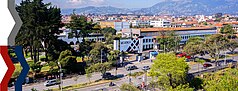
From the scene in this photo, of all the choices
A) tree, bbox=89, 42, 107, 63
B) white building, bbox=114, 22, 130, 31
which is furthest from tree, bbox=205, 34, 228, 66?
white building, bbox=114, 22, 130, 31

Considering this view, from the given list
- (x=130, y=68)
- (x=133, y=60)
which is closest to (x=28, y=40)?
(x=130, y=68)

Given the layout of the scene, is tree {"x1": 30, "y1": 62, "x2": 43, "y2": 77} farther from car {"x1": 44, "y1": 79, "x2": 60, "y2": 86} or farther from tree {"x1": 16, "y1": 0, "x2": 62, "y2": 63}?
tree {"x1": 16, "y1": 0, "x2": 62, "y2": 63}

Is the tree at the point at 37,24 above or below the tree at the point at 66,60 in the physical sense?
above

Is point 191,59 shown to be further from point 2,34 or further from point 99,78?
point 2,34

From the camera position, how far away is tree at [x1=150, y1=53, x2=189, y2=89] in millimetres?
22309

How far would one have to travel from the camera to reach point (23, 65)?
5672 mm

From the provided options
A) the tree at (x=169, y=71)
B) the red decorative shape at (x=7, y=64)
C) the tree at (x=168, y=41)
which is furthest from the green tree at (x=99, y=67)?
the red decorative shape at (x=7, y=64)

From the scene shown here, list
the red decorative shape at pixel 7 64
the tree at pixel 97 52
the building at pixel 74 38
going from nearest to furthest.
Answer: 1. the red decorative shape at pixel 7 64
2. the tree at pixel 97 52
3. the building at pixel 74 38

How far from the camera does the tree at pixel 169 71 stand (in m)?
22.3

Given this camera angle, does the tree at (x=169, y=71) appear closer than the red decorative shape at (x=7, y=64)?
No

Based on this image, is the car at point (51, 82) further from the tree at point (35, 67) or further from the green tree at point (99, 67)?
the green tree at point (99, 67)

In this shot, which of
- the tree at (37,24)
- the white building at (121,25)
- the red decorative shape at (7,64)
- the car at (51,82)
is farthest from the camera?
the white building at (121,25)

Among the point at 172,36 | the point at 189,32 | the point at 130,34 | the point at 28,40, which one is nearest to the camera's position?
the point at 28,40

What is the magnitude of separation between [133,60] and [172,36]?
1124cm
